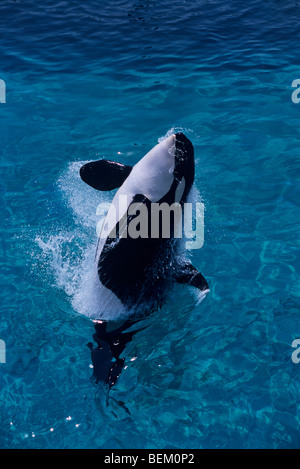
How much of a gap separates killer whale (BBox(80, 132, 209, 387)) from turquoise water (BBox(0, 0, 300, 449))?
35cm

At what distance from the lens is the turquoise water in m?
6.02

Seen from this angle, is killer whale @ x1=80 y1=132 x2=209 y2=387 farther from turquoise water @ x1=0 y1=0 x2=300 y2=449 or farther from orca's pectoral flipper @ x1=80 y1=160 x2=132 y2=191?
turquoise water @ x1=0 y1=0 x2=300 y2=449

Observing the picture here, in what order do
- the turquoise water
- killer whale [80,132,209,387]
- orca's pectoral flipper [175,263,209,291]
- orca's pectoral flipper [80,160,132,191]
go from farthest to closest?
orca's pectoral flipper [80,160,132,191]
orca's pectoral flipper [175,263,209,291]
killer whale [80,132,209,387]
the turquoise water

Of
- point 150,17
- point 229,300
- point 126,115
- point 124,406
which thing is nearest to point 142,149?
point 126,115

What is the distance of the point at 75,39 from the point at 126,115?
5444 millimetres

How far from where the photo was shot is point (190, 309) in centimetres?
715

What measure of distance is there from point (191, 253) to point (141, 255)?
1.83 m

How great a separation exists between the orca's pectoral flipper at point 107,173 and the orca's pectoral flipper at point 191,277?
161 centimetres

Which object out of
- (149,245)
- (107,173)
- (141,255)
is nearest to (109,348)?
(141,255)

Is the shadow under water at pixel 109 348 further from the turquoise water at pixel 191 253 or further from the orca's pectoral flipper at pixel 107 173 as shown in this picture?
the orca's pectoral flipper at pixel 107 173

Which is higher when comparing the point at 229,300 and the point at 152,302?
the point at 152,302

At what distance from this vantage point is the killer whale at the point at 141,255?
20.8 feet

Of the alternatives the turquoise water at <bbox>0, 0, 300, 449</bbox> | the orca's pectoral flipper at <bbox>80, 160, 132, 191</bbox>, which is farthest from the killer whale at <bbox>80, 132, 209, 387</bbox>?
the turquoise water at <bbox>0, 0, 300, 449</bbox>

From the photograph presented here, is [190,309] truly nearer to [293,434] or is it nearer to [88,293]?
[88,293]
